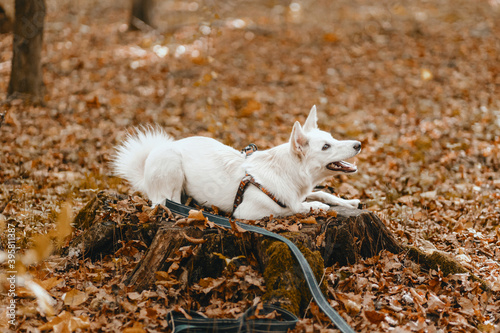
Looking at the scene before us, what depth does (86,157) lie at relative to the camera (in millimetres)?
7652

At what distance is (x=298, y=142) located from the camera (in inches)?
183

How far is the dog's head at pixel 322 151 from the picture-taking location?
4.51 meters

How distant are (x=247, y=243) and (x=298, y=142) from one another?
127cm

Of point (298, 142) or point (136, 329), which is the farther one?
point (298, 142)

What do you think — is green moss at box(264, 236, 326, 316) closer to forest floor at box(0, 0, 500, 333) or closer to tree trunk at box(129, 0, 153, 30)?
forest floor at box(0, 0, 500, 333)

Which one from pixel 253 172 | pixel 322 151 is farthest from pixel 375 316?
pixel 253 172

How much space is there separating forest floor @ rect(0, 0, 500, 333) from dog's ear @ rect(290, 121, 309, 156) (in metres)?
1.35

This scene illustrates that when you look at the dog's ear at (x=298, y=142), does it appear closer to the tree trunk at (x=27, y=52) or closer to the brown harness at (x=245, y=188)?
the brown harness at (x=245, y=188)

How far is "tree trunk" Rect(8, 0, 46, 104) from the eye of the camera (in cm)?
873

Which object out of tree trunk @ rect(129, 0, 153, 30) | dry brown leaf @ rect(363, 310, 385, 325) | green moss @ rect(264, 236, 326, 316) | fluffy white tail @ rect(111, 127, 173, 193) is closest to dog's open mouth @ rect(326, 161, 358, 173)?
green moss @ rect(264, 236, 326, 316)

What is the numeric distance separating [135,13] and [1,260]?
12.7 meters

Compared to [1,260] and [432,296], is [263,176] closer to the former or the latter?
[432,296]

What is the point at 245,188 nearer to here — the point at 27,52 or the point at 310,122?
the point at 310,122

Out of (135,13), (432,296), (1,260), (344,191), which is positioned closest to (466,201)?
(344,191)
